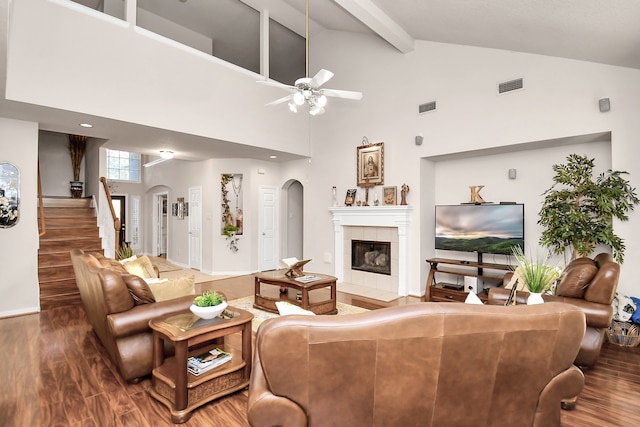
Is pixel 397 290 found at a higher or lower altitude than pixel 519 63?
lower

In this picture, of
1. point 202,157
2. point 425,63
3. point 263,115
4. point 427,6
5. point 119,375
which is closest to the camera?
point 119,375

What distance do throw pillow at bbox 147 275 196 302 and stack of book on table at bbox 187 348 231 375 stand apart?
82 centimetres

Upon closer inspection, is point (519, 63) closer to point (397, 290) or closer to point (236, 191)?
point (397, 290)

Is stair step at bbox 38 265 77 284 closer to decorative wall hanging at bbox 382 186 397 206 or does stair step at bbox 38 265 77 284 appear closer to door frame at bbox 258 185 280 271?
door frame at bbox 258 185 280 271

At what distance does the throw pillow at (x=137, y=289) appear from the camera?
8.49 feet

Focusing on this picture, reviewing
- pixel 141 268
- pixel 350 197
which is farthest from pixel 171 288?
pixel 350 197

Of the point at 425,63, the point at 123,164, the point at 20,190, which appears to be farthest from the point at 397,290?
the point at 123,164

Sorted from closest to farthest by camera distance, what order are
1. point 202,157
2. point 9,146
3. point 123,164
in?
point 9,146 < point 202,157 < point 123,164

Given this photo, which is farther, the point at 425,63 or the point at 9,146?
the point at 425,63

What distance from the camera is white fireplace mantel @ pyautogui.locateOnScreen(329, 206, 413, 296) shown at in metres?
5.47

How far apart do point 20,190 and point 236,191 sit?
12.3ft

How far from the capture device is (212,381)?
227cm

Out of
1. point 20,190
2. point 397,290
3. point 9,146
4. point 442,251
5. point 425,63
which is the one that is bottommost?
point 397,290

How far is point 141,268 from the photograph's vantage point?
12.2ft
